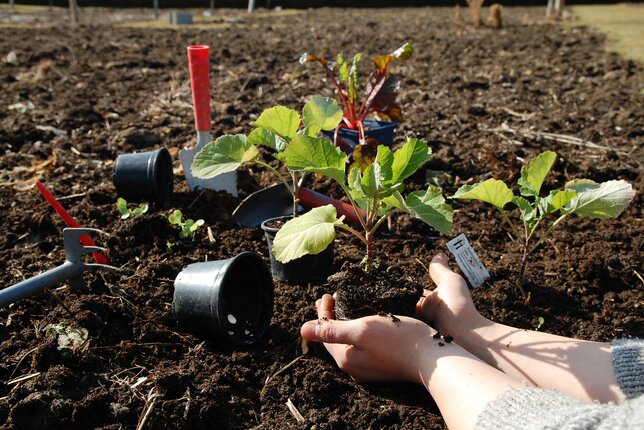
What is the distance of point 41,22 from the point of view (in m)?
11.5

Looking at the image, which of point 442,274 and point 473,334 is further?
point 442,274

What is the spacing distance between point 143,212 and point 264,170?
0.86 metres

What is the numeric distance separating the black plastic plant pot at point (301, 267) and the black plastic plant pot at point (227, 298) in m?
0.20

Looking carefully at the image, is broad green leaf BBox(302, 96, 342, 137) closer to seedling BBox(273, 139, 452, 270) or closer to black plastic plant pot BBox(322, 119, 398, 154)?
seedling BBox(273, 139, 452, 270)

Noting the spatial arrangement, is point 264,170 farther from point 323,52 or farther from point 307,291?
point 323,52

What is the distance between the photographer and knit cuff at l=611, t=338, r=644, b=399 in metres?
1.60

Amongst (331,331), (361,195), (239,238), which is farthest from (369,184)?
(239,238)

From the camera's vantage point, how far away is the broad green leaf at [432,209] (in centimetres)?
175

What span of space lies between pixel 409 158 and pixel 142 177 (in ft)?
4.74

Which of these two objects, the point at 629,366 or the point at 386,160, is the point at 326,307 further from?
the point at 629,366

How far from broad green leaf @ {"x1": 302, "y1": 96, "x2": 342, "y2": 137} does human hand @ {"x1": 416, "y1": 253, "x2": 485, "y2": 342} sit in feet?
2.12

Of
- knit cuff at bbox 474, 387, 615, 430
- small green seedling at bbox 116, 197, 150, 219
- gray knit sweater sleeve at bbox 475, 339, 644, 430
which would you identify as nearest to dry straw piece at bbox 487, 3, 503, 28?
small green seedling at bbox 116, 197, 150, 219

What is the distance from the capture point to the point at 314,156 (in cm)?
188

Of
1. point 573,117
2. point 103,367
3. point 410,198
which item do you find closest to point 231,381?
point 103,367
